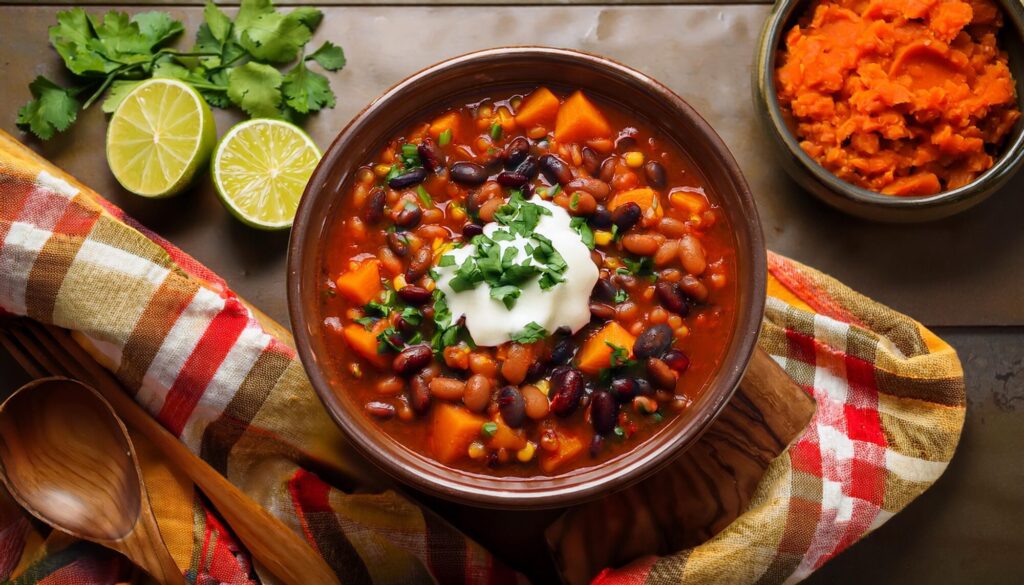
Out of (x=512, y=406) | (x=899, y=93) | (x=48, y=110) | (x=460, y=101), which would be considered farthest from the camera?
(x=48, y=110)

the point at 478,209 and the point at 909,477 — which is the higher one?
the point at 478,209

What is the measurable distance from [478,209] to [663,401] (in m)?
0.73

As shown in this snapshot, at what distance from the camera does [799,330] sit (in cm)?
312

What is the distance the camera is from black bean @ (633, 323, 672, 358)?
256 centimetres

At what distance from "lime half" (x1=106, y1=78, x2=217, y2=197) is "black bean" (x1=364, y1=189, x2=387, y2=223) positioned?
2.62 ft

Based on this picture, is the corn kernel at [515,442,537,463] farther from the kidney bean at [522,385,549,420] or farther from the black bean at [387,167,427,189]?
the black bean at [387,167,427,189]

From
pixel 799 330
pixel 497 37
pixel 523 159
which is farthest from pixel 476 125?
pixel 799 330

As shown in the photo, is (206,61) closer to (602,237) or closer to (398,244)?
(398,244)

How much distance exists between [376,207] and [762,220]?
4.61 ft

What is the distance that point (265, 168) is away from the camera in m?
3.17

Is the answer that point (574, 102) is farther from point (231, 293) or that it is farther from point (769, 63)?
point (231, 293)

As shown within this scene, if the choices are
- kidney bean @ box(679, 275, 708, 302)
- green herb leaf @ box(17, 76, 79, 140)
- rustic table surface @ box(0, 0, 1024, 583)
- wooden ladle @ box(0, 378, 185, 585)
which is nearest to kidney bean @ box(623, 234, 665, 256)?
kidney bean @ box(679, 275, 708, 302)

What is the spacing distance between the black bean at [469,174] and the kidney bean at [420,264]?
21 cm

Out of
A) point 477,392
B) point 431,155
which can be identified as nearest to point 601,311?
point 477,392
